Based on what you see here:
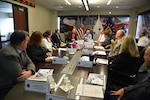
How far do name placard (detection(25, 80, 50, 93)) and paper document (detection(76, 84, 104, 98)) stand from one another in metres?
0.26

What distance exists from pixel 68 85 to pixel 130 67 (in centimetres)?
131

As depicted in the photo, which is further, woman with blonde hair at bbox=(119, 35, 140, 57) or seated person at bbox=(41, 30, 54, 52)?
seated person at bbox=(41, 30, 54, 52)

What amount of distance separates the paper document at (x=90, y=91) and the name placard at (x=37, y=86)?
10.4 inches

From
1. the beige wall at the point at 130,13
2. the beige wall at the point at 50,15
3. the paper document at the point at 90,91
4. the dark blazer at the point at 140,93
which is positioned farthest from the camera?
the beige wall at the point at 130,13

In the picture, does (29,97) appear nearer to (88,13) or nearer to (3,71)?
(3,71)

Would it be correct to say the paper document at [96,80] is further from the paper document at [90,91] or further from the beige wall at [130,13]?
the beige wall at [130,13]

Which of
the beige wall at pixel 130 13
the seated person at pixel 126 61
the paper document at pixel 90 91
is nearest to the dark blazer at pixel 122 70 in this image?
the seated person at pixel 126 61

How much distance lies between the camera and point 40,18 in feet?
22.6

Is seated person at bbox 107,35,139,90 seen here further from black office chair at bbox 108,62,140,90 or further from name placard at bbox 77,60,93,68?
name placard at bbox 77,60,93,68

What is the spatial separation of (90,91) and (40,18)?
252 inches

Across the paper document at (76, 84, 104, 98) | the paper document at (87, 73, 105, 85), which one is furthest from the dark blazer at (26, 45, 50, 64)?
the paper document at (76, 84, 104, 98)

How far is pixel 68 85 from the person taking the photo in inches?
46.9

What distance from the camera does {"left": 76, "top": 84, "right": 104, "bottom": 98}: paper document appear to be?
42.8 inches

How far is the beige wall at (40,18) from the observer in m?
5.89
